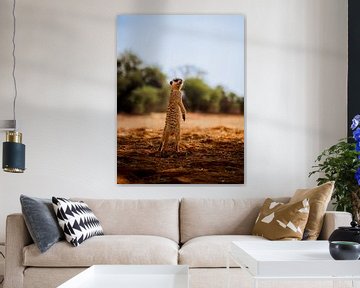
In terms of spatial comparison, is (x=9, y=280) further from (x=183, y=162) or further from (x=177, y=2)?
(x=177, y=2)

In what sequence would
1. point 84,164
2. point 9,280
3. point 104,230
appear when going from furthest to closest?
point 84,164 < point 104,230 < point 9,280

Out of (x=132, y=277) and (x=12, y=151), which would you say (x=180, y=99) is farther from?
(x=132, y=277)

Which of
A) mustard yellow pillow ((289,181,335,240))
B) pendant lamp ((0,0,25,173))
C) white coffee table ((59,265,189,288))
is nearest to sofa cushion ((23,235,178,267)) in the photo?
pendant lamp ((0,0,25,173))

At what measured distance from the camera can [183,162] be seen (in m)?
5.09

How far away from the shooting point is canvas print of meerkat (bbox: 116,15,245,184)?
5.09 m

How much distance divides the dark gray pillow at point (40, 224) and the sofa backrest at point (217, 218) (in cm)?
100


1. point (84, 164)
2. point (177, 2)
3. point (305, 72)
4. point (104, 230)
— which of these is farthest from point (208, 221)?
point (177, 2)

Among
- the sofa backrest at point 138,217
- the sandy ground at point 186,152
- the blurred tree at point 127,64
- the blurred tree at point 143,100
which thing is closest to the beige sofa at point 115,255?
the sofa backrest at point 138,217

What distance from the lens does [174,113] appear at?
5.11 meters

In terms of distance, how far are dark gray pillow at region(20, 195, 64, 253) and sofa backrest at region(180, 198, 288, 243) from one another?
3.28 ft

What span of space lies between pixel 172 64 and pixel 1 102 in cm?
151

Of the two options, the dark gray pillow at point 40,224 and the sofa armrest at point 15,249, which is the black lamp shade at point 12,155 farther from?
the sofa armrest at point 15,249

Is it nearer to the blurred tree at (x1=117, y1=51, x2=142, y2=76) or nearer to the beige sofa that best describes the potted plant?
the beige sofa

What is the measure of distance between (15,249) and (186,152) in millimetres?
1810
